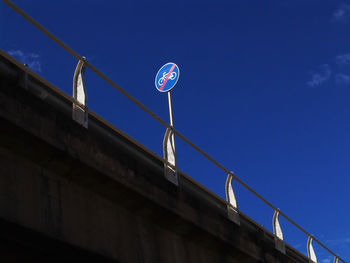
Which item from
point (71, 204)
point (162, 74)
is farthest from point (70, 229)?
point (162, 74)

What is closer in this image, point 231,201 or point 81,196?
point 81,196

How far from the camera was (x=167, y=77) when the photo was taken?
1605 centimetres

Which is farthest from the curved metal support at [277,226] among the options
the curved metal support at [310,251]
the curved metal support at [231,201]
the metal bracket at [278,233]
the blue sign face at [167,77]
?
the blue sign face at [167,77]

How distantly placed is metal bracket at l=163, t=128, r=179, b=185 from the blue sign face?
186 inches

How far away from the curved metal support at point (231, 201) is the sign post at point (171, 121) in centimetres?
166

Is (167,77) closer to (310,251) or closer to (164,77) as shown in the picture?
(164,77)

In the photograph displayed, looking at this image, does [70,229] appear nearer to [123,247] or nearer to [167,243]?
[123,247]

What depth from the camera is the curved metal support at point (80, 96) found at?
28.0 ft

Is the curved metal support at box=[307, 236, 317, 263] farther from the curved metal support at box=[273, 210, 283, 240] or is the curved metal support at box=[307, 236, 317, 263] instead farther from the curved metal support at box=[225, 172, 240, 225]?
the curved metal support at box=[225, 172, 240, 225]

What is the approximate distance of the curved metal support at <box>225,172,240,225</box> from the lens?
11.8 metres

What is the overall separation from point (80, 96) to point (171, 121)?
16.1 feet

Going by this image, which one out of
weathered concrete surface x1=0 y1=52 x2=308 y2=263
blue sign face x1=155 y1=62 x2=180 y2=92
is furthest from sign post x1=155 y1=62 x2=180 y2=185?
weathered concrete surface x1=0 y1=52 x2=308 y2=263

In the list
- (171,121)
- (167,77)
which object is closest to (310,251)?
(171,121)

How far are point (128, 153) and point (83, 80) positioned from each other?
4.36ft
